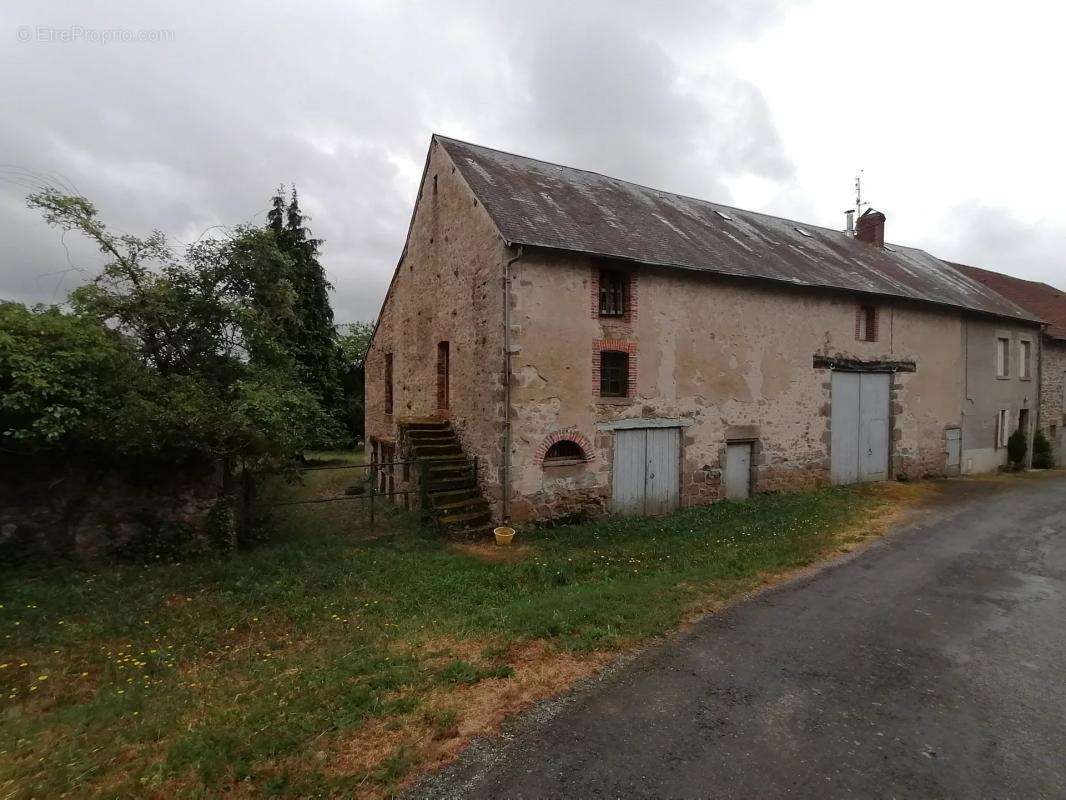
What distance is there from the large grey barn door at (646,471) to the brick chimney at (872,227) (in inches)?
627

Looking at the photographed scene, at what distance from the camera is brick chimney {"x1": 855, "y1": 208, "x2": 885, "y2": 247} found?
21.7m

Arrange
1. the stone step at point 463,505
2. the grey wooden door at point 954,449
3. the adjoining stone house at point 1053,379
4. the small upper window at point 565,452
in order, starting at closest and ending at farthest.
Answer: the stone step at point 463,505
the small upper window at point 565,452
the grey wooden door at point 954,449
the adjoining stone house at point 1053,379

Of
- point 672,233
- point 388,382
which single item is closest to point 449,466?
point 388,382

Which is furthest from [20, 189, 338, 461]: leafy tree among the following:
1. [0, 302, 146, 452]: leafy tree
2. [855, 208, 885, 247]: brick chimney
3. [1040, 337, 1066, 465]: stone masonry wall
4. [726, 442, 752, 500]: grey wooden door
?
[1040, 337, 1066, 465]: stone masonry wall

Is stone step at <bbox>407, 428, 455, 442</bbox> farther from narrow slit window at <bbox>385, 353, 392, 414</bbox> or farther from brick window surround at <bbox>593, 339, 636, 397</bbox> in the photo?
narrow slit window at <bbox>385, 353, 392, 414</bbox>

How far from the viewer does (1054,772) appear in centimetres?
361

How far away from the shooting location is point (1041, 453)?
67.1ft

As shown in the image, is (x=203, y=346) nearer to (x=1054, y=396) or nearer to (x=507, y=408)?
(x=507, y=408)

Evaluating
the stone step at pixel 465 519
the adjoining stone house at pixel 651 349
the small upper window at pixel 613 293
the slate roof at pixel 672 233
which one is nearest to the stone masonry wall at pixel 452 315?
the adjoining stone house at pixel 651 349

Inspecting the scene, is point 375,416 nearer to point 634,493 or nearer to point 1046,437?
point 634,493

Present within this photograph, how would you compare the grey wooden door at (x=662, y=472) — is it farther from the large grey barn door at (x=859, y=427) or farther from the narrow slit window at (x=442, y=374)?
the large grey barn door at (x=859, y=427)

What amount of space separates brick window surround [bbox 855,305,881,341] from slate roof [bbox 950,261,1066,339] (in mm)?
11693

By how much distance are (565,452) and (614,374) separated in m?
2.07

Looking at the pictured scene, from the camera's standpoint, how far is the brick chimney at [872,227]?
21703 mm
